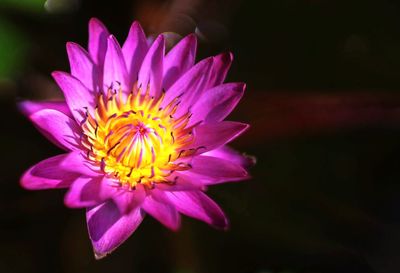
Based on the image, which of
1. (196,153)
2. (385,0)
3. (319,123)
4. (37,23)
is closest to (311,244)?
(319,123)

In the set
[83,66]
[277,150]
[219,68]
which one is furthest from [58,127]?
[277,150]

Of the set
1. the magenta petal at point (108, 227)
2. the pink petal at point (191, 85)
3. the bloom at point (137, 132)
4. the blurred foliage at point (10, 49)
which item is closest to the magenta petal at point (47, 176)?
the bloom at point (137, 132)

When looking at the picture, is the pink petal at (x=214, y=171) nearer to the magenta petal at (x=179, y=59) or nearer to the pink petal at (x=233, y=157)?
the pink petal at (x=233, y=157)

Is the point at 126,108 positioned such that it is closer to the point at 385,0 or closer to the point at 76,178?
the point at 76,178

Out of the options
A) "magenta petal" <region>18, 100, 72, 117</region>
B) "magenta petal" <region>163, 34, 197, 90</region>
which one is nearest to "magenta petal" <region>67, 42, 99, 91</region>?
"magenta petal" <region>18, 100, 72, 117</region>

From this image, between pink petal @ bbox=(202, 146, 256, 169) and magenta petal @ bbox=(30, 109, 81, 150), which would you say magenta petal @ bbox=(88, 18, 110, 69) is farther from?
pink petal @ bbox=(202, 146, 256, 169)

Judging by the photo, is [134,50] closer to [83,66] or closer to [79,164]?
[83,66]
